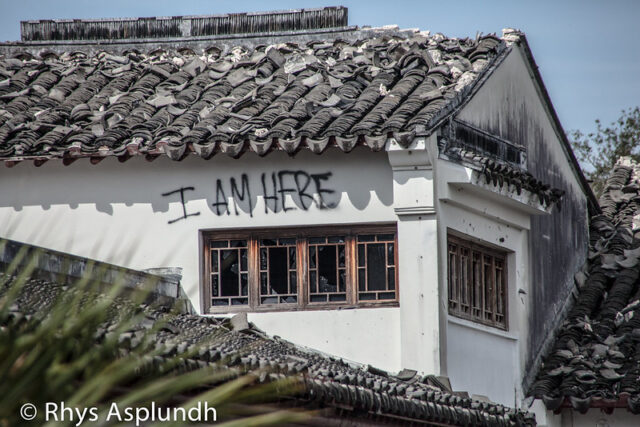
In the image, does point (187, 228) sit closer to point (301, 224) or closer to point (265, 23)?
point (301, 224)

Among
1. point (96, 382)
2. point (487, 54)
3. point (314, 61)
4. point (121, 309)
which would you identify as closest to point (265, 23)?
point (314, 61)

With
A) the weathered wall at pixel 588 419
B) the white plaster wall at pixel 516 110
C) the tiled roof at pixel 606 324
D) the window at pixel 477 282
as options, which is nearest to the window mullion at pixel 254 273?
the window at pixel 477 282

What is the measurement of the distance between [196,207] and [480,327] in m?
4.12

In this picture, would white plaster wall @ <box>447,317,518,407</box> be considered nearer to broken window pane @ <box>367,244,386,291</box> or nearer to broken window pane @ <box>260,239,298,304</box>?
broken window pane @ <box>367,244,386,291</box>

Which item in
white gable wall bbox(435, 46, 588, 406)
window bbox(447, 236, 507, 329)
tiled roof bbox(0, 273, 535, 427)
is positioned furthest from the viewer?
window bbox(447, 236, 507, 329)

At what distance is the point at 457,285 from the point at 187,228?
3.57 m

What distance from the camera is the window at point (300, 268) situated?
14438 mm

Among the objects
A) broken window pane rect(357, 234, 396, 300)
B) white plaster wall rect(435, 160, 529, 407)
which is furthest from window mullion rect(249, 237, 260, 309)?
white plaster wall rect(435, 160, 529, 407)

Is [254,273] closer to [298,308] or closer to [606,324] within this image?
[298,308]

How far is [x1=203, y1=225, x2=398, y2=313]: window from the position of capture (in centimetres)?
1444

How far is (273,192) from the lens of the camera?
14.5 meters

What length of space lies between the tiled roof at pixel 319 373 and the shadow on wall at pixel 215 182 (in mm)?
1850

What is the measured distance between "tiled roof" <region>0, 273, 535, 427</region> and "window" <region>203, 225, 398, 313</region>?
104 cm

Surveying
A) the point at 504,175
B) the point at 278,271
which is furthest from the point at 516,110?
the point at 278,271
